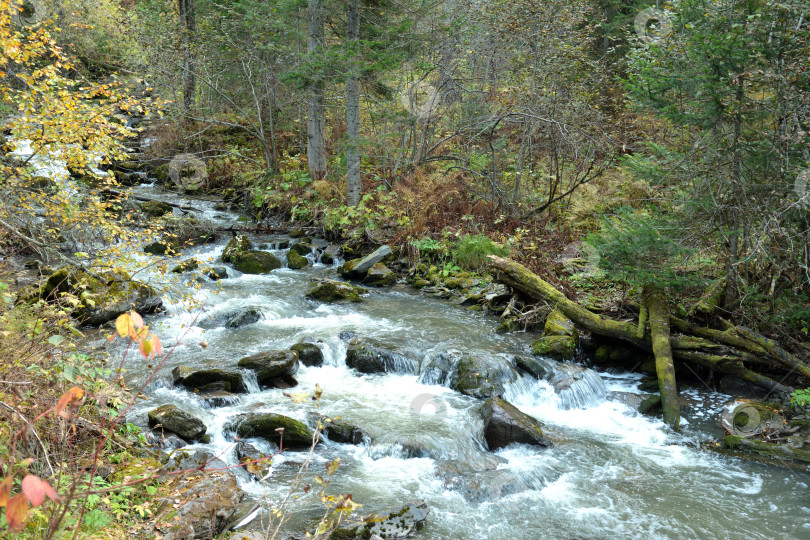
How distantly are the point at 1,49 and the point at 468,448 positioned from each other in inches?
255

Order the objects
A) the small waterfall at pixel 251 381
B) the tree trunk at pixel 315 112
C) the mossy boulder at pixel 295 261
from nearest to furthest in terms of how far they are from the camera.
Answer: the small waterfall at pixel 251 381 < the mossy boulder at pixel 295 261 < the tree trunk at pixel 315 112

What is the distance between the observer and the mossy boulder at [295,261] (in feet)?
46.0

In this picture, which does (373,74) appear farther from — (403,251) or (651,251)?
(651,251)

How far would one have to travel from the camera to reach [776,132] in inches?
259

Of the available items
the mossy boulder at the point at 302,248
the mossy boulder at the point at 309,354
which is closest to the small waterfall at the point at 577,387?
the mossy boulder at the point at 309,354

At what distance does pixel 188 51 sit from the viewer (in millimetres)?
18141

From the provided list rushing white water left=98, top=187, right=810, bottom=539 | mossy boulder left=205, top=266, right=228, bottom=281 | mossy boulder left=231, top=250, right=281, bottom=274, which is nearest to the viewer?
rushing white water left=98, top=187, right=810, bottom=539

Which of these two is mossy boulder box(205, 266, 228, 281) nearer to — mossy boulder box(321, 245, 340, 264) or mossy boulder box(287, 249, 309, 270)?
mossy boulder box(287, 249, 309, 270)

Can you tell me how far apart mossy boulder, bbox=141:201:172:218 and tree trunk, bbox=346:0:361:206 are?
5.45 m

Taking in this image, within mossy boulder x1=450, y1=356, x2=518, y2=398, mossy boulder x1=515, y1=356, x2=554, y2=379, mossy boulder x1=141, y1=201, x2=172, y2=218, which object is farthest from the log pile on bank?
mossy boulder x1=141, y1=201, x2=172, y2=218

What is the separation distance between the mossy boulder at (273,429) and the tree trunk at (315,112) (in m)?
11.1

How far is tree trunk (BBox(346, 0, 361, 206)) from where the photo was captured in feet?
44.3

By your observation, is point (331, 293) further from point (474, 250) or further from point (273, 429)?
point (273, 429)

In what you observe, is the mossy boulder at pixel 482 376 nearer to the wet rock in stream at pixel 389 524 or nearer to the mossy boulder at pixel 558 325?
the mossy boulder at pixel 558 325
